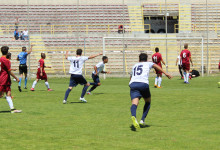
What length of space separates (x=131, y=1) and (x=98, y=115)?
32467 mm

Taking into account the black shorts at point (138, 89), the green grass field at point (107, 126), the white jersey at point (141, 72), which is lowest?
the green grass field at point (107, 126)

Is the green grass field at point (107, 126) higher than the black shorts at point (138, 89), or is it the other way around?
the black shorts at point (138, 89)

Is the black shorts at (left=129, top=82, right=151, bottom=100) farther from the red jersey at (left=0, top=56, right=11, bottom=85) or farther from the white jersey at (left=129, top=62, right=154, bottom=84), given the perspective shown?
the red jersey at (left=0, top=56, right=11, bottom=85)

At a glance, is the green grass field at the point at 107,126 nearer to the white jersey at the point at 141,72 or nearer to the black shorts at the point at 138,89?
the black shorts at the point at 138,89

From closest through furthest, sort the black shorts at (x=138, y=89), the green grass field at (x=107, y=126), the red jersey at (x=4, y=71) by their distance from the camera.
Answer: the green grass field at (x=107, y=126) < the black shorts at (x=138, y=89) < the red jersey at (x=4, y=71)

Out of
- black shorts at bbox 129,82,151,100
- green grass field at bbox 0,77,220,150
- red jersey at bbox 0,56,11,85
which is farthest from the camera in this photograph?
red jersey at bbox 0,56,11,85

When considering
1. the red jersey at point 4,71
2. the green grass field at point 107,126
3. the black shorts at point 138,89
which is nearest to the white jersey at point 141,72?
the black shorts at point 138,89

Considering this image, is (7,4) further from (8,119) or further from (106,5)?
(8,119)

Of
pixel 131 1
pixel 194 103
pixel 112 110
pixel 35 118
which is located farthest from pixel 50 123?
pixel 131 1

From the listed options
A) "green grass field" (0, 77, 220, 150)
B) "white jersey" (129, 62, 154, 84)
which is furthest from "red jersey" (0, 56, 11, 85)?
"white jersey" (129, 62, 154, 84)

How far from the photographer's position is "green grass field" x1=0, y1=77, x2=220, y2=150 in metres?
7.68

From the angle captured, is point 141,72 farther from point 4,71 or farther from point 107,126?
point 4,71

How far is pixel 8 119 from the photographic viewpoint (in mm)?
10812

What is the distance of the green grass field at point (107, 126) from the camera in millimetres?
7680
